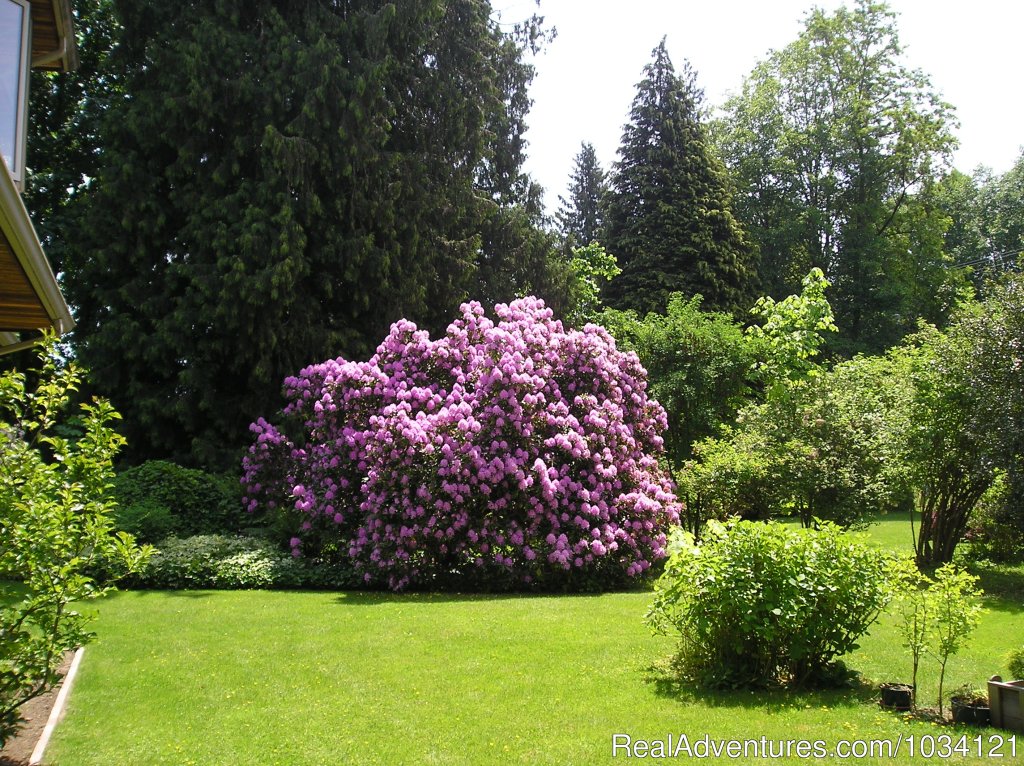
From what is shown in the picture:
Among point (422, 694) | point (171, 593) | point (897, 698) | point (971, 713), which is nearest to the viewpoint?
point (971, 713)

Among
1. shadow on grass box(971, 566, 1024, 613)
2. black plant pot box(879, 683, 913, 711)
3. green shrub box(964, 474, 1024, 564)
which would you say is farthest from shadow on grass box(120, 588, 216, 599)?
green shrub box(964, 474, 1024, 564)

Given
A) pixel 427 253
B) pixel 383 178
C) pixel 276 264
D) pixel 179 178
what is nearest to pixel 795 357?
pixel 427 253

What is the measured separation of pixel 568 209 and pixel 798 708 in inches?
1734

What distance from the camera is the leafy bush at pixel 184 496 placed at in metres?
12.8

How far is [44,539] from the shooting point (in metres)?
4.59

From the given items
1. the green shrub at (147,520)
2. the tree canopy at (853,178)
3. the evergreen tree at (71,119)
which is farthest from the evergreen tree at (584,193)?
the green shrub at (147,520)

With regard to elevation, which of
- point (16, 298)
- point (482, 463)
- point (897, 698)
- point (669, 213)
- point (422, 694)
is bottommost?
point (422, 694)

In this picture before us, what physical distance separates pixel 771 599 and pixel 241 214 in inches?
469

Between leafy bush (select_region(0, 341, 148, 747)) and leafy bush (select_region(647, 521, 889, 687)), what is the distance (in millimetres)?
3824

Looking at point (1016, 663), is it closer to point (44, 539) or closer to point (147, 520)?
point (44, 539)

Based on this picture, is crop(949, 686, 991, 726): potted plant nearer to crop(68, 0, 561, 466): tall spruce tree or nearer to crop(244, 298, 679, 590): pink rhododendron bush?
crop(244, 298, 679, 590): pink rhododendron bush

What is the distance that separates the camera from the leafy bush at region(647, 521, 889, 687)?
5816 millimetres

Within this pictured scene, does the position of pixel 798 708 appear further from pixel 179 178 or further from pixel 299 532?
pixel 179 178

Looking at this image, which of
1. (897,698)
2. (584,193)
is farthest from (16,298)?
(584,193)
